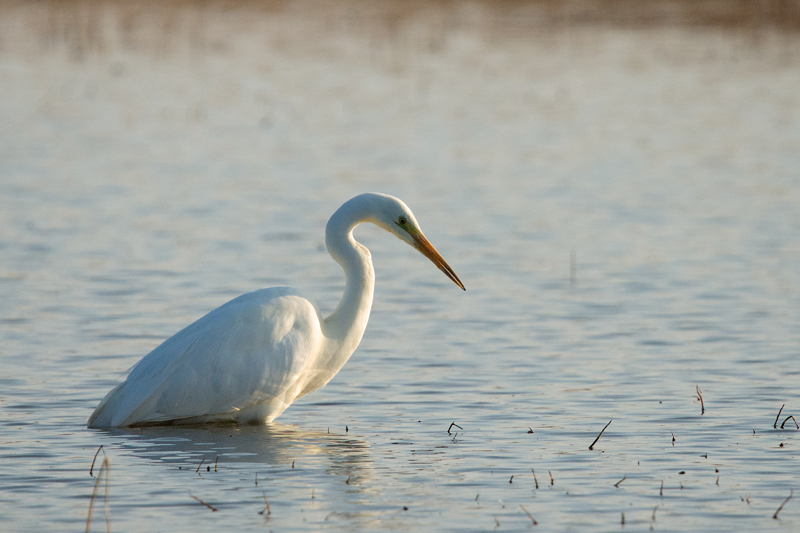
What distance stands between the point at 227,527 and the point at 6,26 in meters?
27.5

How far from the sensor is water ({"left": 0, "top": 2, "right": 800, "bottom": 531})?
21.0ft

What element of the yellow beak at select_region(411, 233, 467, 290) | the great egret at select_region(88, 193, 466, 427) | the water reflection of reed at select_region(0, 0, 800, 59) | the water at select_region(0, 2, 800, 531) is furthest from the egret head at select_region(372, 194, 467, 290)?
the water reflection of reed at select_region(0, 0, 800, 59)

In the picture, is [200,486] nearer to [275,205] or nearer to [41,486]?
[41,486]

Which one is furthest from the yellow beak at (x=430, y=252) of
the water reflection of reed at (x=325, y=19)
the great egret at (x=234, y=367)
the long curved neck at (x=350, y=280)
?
the water reflection of reed at (x=325, y=19)

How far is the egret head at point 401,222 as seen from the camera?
7.77 m

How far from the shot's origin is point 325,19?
1385 inches

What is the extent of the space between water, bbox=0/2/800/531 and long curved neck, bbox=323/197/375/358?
562mm

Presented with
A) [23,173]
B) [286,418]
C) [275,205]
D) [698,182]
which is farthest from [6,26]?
[286,418]

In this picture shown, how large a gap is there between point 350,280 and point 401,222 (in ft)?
1.66

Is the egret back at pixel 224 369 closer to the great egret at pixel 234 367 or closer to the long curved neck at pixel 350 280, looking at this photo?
the great egret at pixel 234 367

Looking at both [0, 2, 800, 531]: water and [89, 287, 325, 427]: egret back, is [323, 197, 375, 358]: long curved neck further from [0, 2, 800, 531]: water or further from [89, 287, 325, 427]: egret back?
[0, 2, 800, 531]: water

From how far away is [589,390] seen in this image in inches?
332

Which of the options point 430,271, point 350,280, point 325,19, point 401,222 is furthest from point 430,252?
point 325,19

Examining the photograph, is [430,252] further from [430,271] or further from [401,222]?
[430,271]
